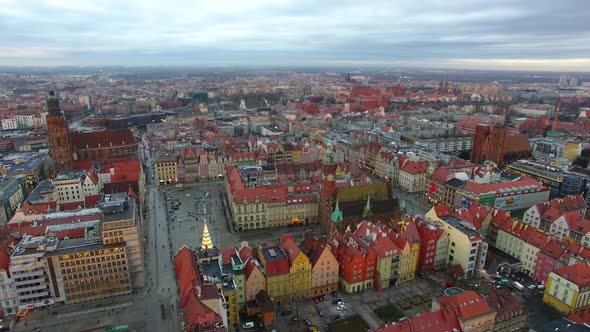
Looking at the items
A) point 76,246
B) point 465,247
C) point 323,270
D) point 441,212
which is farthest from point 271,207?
point 465,247

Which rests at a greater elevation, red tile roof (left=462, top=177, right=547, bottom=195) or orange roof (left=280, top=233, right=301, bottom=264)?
orange roof (left=280, top=233, right=301, bottom=264)

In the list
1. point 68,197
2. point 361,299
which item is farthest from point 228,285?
point 68,197

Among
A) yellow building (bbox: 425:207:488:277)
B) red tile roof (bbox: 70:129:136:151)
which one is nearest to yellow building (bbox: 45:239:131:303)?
yellow building (bbox: 425:207:488:277)

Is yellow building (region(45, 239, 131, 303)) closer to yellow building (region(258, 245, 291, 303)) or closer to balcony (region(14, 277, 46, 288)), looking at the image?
balcony (region(14, 277, 46, 288))

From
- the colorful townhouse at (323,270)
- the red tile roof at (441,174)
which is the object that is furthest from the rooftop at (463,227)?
the red tile roof at (441,174)

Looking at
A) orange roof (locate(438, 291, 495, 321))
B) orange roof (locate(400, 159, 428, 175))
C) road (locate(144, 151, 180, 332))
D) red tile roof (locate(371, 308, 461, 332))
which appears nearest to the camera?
red tile roof (locate(371, 308, 461, 332))

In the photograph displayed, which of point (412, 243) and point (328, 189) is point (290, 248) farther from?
point (328, 189)

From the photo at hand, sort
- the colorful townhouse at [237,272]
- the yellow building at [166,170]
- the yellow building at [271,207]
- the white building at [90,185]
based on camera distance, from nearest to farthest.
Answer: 1. the colorful townhouse at [237,272]
2. the yellow building at [271,207]
3. the white building at [90,185]
4. the yellow building at [166,170]

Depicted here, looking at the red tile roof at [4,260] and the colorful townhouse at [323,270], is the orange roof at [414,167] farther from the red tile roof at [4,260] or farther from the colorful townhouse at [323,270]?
the red tile roof at [4,260]
